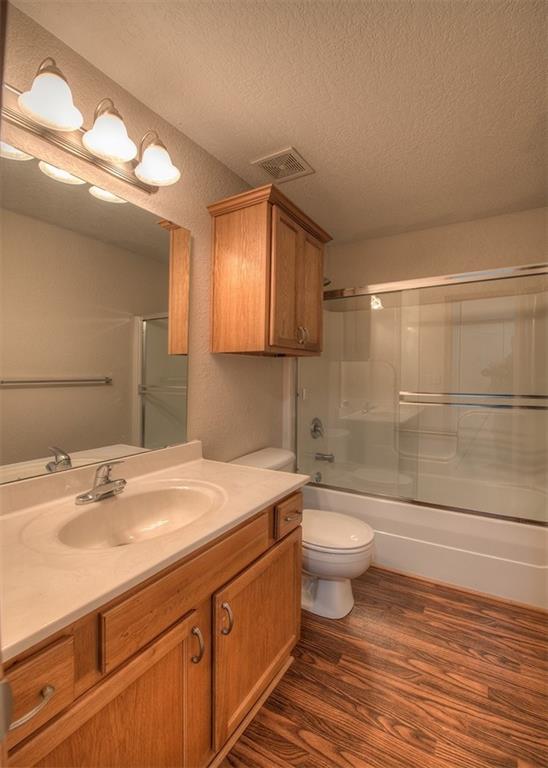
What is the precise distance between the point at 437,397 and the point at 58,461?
235 centimetres

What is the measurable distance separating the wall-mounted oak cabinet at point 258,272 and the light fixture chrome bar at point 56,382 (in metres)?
0.63

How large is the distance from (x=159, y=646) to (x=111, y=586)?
26 centimetres

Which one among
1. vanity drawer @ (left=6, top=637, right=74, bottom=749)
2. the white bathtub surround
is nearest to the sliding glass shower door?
the white bathtub surround

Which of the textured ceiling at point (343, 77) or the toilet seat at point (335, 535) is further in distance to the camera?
the toilet seat at point (335, 535)

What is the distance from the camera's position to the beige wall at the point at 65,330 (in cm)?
103

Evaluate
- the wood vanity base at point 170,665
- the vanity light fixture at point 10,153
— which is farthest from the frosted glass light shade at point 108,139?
the wood vanity base at point 170,665

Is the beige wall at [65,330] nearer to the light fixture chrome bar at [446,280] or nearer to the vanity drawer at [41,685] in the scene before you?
the vanity drawer at [41,685]

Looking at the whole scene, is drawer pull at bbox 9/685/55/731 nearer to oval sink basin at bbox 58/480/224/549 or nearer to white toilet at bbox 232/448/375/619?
oval sink basin at bbox 58/480/224/549

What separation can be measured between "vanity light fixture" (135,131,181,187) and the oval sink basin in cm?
118

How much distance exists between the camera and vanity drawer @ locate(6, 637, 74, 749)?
0.57 metres

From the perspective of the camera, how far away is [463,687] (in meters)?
1.39

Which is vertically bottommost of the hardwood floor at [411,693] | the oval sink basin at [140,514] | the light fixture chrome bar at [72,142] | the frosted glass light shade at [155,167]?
the hardwood floor at [411,693]

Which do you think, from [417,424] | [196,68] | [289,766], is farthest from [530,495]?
[196,68]

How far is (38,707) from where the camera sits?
1.96 ft
